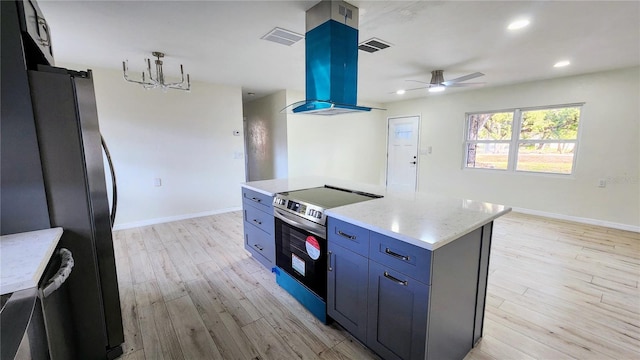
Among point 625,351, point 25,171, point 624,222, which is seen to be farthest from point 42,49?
point 624,222

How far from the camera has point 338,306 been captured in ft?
5.83

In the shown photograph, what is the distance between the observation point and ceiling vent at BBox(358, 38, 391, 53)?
270 centimetres

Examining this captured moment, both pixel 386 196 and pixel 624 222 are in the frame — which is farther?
pixel 624 222

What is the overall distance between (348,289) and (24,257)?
150 centimetres

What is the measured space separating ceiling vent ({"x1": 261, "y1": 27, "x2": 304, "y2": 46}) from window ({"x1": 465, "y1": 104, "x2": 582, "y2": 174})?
4241 mm

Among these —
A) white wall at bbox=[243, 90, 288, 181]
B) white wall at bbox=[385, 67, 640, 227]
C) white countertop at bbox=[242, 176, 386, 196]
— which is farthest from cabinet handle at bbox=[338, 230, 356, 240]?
white wall at bbox=[385, 67, 640, 227]

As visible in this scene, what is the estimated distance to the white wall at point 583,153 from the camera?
3779 millimetres

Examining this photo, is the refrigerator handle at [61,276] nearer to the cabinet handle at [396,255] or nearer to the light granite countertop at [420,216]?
the light granite countertop at [420,216]

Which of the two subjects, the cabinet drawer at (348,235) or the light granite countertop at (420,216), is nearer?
the light granite countertop at (420,216)

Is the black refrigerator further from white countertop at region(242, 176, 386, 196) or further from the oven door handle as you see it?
white countertop at region(242, 176, 386, 196)

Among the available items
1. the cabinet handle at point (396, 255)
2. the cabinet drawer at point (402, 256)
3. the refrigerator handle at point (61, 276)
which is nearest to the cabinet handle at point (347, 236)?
the cabinet drawer at point (402, 256)

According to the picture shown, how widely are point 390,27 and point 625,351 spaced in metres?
2.87

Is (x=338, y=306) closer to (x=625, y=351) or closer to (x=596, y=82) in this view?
(x=625, y=351)

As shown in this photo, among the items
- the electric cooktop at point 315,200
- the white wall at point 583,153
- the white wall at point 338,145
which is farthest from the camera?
the white wall at point 338,145
